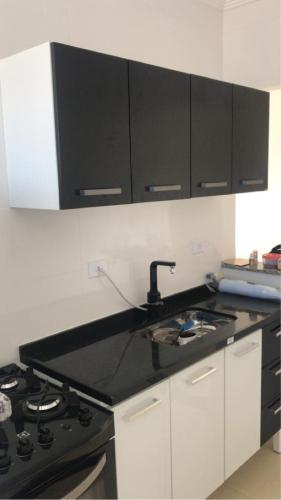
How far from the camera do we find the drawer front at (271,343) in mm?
2324

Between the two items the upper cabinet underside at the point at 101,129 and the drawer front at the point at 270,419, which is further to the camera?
the drawer front at the point at 270,419

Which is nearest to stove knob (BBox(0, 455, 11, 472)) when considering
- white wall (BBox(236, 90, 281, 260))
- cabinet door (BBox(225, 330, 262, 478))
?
cabinet door (BBox(225, 330, 262, 478))

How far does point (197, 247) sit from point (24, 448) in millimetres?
1748

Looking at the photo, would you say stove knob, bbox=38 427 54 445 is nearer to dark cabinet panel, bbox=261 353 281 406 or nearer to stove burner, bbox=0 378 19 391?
stove burner, bbox=0 378 19 391

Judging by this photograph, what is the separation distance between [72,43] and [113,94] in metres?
0.42

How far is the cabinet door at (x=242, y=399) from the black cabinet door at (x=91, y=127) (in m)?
0.95

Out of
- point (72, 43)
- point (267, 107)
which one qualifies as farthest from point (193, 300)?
point (72, 43)

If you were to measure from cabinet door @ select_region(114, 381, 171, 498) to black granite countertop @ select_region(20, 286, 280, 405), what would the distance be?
0.07 metres

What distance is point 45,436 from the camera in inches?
53.2

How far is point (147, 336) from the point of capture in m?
2.19

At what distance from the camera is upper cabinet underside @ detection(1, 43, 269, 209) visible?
157cm

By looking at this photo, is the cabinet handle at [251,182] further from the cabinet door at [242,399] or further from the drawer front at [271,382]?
the drawer front at [271,382]

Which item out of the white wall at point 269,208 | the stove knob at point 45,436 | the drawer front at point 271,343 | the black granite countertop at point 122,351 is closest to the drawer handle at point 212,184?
the black granite countertop at point 122,351

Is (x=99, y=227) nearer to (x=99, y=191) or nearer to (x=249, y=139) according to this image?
(x=99, y=191)
